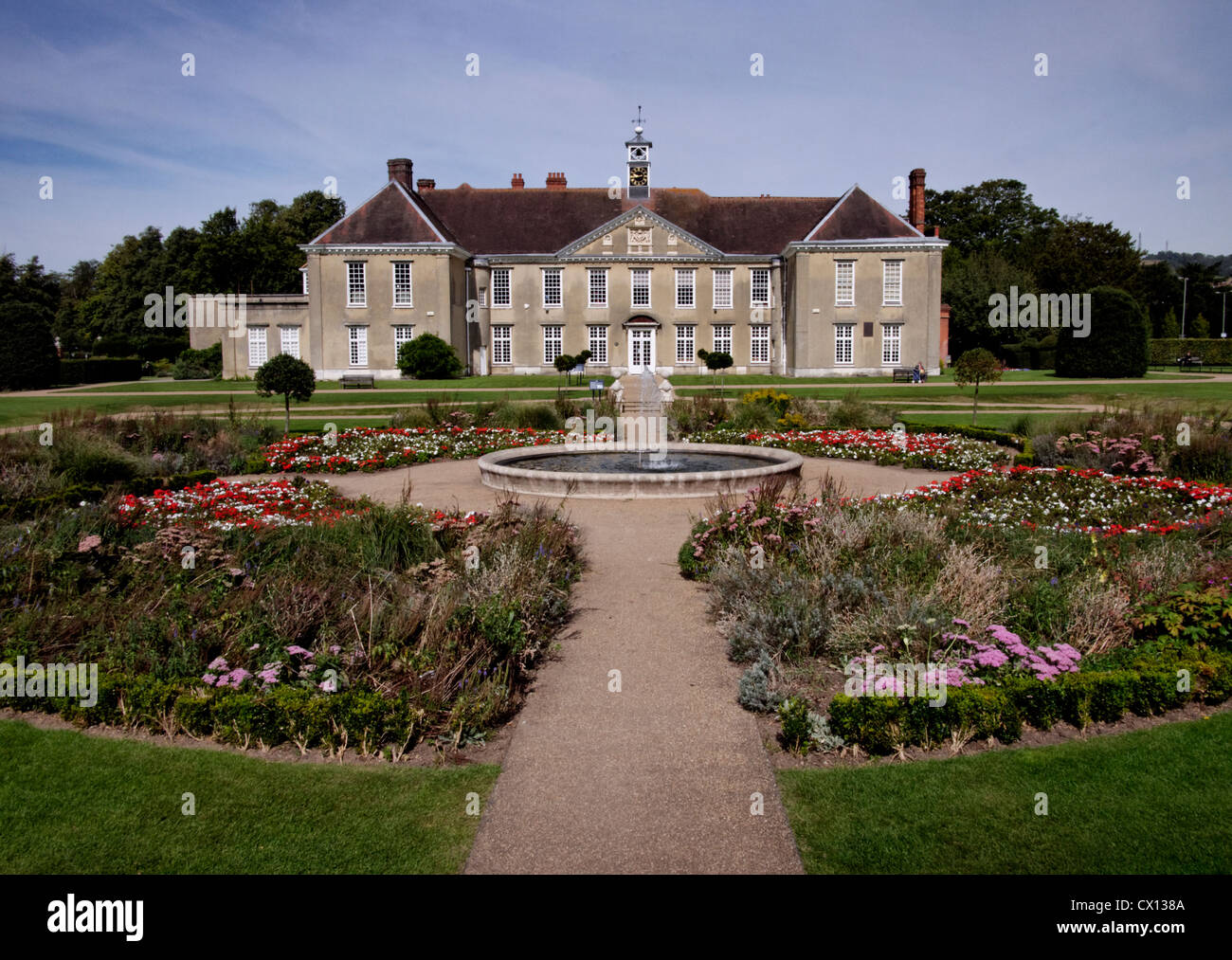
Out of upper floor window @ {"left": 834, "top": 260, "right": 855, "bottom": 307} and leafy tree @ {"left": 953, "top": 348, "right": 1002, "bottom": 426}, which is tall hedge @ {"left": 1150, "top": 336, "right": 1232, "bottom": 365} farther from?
leafy tree @ {"left": 953, "top": 348, "right": 1002, "bottom": 426}

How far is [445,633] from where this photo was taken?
6055 millimetres

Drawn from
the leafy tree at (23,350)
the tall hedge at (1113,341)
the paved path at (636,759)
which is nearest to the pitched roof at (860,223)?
the tall hedge at (1113,341)

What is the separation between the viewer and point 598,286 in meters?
47.7

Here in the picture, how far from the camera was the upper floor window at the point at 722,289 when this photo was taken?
48094mm

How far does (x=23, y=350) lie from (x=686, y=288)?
105 feet

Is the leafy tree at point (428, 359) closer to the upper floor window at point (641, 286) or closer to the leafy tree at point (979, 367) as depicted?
the upper floor window at point (641, 286)

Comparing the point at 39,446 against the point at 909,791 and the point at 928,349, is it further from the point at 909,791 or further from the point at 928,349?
the point at 928,349

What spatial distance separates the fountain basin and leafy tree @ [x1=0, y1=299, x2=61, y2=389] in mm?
34513

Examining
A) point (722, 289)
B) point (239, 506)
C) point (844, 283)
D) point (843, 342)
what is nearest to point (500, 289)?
point (722, 289)

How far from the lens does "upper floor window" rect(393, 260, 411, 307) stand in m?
44.4

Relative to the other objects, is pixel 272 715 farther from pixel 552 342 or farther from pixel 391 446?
pixel 552 342

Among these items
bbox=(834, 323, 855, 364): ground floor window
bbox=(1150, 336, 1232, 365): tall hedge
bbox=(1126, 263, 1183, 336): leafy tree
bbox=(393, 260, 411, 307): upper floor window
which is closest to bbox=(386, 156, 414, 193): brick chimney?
bbox=(393, 260, 411, 307): upper floor window
